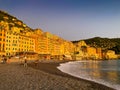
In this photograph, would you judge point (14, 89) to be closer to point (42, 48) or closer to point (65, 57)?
point (42, 48)

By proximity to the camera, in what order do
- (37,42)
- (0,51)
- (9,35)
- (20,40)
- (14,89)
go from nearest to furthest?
(14,89) < (0,51) < (9,35) < (20,40) < (37,42)

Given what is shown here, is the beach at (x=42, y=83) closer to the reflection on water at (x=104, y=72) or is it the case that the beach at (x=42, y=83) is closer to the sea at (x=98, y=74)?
the sea at (x=98, y=74)

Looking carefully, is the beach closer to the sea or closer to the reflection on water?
the sea

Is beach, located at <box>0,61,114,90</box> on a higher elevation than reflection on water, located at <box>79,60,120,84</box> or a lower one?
higher

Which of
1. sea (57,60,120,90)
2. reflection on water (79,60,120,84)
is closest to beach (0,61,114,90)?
sea (57,60,120,90)

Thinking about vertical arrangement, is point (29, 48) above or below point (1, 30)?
below

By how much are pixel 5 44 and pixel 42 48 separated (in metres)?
47.8

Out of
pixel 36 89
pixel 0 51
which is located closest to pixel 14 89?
pixel 36 89

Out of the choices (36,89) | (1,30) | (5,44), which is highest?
(1,30)

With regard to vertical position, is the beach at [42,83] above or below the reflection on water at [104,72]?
above

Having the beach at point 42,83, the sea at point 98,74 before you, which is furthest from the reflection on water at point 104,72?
the beach at point 42,83

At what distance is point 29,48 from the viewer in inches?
5438

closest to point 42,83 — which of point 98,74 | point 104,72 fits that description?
point 98,74

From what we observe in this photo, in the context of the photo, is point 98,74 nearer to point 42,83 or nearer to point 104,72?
point 104,72
